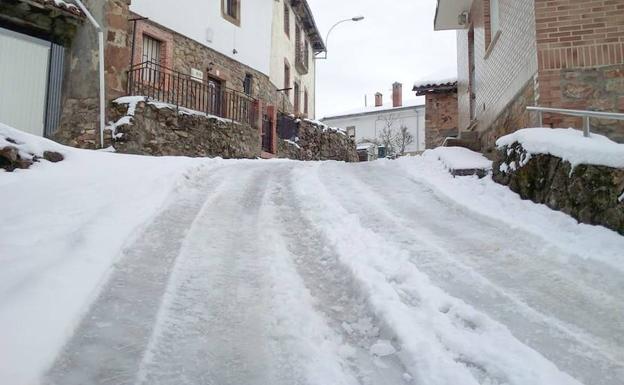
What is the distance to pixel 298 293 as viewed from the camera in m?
2.74

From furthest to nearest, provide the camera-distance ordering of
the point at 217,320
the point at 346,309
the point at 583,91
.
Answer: the point at 583,91 → the point at 346,309 → the point at 217,320

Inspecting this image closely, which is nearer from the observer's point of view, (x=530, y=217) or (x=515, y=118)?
(x=530, y=217)

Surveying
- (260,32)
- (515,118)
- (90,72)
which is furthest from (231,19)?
(515,118)

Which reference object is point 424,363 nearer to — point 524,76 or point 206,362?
point 206,362

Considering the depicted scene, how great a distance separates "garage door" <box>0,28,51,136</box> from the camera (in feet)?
29.3

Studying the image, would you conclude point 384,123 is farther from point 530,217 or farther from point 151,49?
point 530,217

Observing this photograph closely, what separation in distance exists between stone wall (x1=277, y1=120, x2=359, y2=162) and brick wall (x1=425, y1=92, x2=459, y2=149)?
4186 mm

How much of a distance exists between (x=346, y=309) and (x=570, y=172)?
2.76 metres

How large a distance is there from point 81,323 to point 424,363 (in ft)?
5.26

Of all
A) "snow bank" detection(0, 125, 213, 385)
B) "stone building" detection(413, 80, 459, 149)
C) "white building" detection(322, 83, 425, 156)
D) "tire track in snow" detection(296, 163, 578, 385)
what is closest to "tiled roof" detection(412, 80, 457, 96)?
"stone building" detection(413, 80, 459, 149)

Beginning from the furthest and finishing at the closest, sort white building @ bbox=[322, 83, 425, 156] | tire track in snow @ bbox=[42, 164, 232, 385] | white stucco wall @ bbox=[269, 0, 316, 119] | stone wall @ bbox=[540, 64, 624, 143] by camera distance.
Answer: white building @ bbox=[322, 83, 425, 156] → white stucco wall @ bbox=[269, 0, 316, 119] → stone wall @ bbox=[540, 64, 624, 143] → tire track in snow @ bbox=[42, 164, 232, 385]

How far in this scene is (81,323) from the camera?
2281 millimetres

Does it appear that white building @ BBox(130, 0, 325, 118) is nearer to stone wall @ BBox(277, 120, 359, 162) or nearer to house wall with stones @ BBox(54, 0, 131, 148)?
house wall with stones @ BBox(54, 0, 131, 148)

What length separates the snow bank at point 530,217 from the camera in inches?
135
